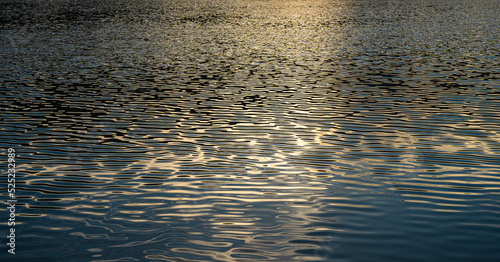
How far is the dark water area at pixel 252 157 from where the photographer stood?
1461 cm

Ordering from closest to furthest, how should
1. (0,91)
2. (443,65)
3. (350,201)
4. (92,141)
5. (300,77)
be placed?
(350,201), (92,141), (0,91), (300,77), (443,65)

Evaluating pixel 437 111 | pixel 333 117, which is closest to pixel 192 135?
pixel 333 117

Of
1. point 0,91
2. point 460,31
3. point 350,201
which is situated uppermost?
point 460,31

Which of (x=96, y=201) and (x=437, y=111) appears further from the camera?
(x=437, y=111)

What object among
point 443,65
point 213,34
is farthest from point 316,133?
point 213,34

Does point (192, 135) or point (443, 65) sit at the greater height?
point (443, 65)

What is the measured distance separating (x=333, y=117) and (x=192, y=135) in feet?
24.2

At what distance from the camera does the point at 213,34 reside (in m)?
75.0

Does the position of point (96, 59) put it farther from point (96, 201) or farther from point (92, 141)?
point (96, 201)

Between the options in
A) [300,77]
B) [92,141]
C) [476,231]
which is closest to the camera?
[476,231]

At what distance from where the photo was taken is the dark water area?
1461cm

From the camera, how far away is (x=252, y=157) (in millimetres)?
21594
